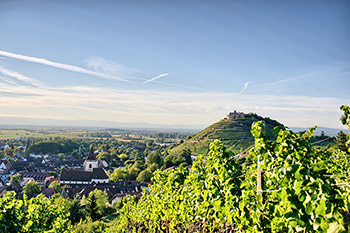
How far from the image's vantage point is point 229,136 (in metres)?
84.5

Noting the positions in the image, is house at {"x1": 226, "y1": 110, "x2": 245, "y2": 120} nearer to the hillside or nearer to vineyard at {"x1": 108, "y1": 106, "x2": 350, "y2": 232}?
the hillside

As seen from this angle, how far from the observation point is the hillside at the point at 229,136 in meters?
73.7

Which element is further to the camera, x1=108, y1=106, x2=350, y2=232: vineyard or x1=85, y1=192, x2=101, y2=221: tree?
x1=85, y1=192, x2=101, y2=221: tree

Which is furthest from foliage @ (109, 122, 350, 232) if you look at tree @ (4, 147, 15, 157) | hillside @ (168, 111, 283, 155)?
tree @ (4, 147, 15, 157)

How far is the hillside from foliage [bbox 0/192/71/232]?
5918 centimetres

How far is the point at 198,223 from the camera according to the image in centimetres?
515

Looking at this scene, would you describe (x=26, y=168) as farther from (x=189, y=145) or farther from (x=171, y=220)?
(x=171, y=220)

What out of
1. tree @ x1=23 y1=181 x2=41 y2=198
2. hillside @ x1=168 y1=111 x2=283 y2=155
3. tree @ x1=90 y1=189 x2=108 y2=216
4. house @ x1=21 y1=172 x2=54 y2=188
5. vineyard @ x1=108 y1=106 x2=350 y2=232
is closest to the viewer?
vineyard @ x1=108 y1=106 x2=350 y2=232

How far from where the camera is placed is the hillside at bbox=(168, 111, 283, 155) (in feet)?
242

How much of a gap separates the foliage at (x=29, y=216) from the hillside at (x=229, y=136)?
194 feet

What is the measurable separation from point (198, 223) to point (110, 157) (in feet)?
314

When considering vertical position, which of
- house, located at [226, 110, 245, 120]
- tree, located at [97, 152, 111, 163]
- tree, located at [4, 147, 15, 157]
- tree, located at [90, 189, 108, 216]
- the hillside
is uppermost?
house, located at [226, 110, 245, 120]

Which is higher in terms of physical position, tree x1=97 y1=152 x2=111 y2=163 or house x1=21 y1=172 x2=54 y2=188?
tree x1=97 y1=152 x2=111 y2=163

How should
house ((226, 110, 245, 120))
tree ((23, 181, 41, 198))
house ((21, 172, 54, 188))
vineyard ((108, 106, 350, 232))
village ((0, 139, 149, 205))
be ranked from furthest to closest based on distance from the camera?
house ((226, 110, 245, 120)) < house ((21, 172, 54, 188)) < tree ((23, 181, 41, 198)) < village ((0, 139, 149, 205)) < vineyard ((108, 106, 350, 232))
